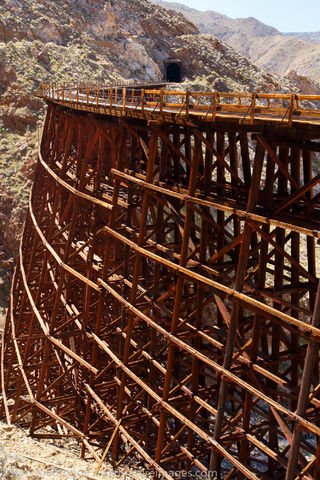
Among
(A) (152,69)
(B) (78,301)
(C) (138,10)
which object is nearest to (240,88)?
(A) (152,69)

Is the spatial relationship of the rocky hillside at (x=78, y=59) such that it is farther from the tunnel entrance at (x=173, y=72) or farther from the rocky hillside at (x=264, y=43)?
the rocky hillside at (x=264, y=43)

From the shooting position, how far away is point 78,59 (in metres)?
32.8

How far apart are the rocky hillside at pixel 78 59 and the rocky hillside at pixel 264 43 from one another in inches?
1434

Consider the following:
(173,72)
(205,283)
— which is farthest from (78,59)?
(205,283)

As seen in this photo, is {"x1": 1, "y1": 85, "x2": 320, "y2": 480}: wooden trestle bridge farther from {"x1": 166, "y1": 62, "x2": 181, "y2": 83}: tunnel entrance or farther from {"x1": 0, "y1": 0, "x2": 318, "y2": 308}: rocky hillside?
{"x1": 166, "y1": 62, "x2": 181, "y2": 83}: tunnel entrance

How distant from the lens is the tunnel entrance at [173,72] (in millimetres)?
37969

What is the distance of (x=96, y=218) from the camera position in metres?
13.0

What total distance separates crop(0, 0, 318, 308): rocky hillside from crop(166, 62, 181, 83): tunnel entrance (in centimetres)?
62

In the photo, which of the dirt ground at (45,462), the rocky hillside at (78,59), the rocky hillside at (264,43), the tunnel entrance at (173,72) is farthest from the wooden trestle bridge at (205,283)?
the rocky hillside at (264,43)

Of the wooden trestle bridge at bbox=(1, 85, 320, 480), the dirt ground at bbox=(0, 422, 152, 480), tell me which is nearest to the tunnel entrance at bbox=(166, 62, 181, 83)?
the wooden trestle bridge at bbox=(1, 85, 320, 480)

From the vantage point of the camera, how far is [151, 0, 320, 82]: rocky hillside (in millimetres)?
88375

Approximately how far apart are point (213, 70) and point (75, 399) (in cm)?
3141

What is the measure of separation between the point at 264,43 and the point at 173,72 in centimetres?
7752

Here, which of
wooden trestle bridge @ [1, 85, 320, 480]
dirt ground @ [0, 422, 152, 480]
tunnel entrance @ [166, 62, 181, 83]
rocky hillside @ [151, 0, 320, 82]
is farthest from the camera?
rocky hillside @ [151, 0, 320, 82]
